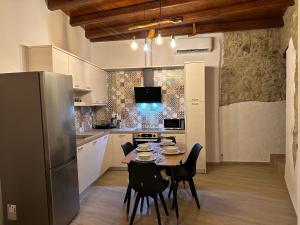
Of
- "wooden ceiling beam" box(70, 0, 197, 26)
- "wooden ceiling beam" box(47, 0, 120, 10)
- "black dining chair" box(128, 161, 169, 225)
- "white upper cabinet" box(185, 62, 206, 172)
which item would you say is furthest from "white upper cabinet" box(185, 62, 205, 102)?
"black dining chair" box(128, 161, 169, 225)

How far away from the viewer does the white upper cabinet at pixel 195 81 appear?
4.73 m

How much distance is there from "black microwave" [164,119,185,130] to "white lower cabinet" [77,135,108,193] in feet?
4.02

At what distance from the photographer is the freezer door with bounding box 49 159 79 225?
2.68m

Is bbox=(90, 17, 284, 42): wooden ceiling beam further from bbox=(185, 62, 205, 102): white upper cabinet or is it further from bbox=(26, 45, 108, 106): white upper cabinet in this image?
bbox=(26, 45, 108, 106): white upper cabinet

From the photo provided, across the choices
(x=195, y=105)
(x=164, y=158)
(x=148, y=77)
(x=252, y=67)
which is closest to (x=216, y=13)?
(x=252, y=67)

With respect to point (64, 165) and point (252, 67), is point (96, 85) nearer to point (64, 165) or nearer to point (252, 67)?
point (64, 165)

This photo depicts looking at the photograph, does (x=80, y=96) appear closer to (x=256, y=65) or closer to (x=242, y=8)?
(x=242, y=8)

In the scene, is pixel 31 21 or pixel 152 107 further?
pixel 152 107

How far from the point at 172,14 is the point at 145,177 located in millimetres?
3019

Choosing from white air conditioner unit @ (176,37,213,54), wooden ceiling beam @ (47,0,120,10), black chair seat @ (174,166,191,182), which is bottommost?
black chair seat @ (174,166,191,182)

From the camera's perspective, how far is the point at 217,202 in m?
3.54

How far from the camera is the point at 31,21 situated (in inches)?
135

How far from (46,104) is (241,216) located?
2.63 m

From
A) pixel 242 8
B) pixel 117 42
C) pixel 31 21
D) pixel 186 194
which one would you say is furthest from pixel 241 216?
pixel 117 42
